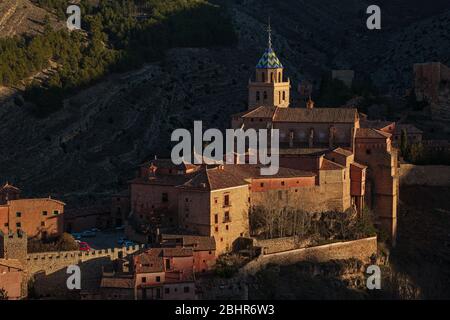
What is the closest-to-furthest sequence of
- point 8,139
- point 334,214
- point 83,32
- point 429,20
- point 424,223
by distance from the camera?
1. point 334,214
2. point 424,223
3. point 8,139
4. point 83,32
5. point 429,20

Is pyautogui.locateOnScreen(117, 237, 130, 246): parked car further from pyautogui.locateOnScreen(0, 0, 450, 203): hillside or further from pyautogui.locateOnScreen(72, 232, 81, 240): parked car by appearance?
pyautogui.locateOnScreen(0, 0, 450, 203): hillside

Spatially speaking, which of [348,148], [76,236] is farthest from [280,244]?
[76,236]

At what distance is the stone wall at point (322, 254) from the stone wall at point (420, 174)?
580cm

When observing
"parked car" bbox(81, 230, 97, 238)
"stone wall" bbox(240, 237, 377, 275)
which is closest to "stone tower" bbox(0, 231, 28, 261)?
"parked car" bbox(81, 230, 97, 238)

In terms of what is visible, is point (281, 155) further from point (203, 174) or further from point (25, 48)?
point (25, 48)

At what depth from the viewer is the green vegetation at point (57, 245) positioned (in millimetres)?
55219

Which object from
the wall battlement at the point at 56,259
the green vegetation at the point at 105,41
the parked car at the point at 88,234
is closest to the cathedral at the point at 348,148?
the parked car at the point at 88,234

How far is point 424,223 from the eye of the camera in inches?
2512

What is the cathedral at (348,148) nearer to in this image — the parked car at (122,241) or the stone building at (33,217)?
the parked car at (122,241)

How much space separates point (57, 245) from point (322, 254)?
1064cm

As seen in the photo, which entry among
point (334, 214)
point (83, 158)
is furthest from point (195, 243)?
point (83, 158)

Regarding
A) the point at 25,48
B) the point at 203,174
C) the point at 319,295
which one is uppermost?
the point at 25,48

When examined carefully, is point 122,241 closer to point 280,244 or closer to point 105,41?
point 280,244

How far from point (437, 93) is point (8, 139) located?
22.5 metres
